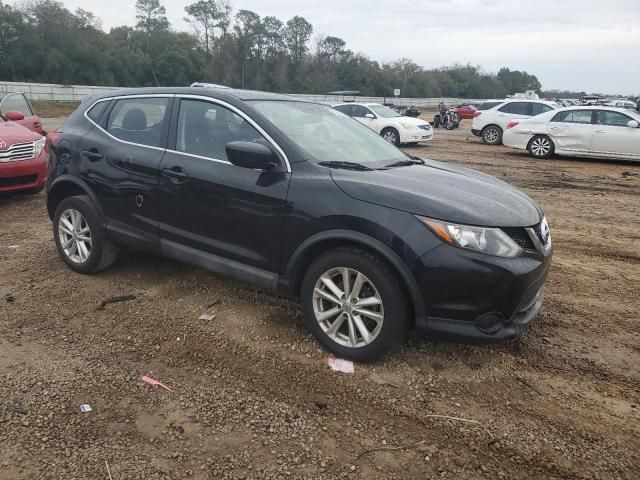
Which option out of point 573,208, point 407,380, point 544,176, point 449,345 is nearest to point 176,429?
point 407,380

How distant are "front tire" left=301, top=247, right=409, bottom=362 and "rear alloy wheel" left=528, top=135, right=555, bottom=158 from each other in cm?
1297

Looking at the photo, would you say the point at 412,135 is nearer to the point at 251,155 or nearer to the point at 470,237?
the point at 251,155

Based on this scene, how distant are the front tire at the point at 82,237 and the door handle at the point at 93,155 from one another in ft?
1.22

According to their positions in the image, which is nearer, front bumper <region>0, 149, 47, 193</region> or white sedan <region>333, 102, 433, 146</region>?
front bumper <region>0, 149, 47, 193</region>

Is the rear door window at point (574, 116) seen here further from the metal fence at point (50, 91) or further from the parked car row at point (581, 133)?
the metal fence at point (50, 91)

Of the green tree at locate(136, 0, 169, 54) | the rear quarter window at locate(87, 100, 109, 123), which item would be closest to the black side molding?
the rear quarter window at locate(87, 100, 109, 123)

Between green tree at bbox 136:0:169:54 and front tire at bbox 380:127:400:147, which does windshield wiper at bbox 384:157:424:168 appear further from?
green tree at bbox 136:0:169:54

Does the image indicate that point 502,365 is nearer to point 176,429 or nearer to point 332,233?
point 332,233

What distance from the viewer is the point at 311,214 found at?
10.7ft

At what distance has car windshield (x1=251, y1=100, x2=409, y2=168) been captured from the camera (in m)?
3.63

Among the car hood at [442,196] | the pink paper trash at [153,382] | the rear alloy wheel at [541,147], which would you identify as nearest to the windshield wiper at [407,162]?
the car hood at [442,196]

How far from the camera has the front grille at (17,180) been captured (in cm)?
704

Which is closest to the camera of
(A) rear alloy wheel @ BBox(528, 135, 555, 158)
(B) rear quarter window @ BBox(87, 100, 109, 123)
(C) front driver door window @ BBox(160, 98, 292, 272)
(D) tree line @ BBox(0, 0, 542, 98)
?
(C) front driver door window @ BBox(160, 98, 292, 272)

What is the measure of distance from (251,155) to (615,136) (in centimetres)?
1279
